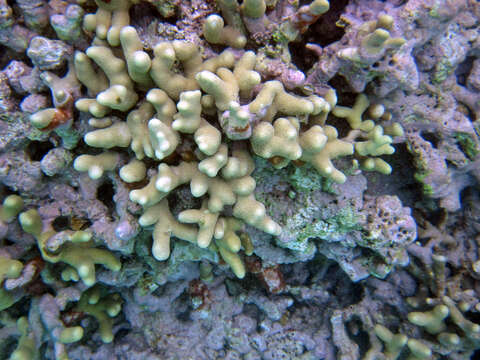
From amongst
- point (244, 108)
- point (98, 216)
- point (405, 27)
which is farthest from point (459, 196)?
point (98, 216)

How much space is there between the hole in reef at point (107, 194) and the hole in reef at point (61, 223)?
0.98ft

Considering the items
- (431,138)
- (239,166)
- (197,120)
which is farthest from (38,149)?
(431,138)

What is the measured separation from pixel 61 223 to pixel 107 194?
0.42m

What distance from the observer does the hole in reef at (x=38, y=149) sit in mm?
2000

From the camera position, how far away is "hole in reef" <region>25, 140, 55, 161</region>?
6.56ft

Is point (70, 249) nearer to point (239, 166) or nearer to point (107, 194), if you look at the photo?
point (107, 194)

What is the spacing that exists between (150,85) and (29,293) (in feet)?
6.65

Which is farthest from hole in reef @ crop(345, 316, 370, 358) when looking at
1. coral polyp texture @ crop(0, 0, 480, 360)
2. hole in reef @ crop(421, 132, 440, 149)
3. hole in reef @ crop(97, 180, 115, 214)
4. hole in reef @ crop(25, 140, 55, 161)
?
hole in reef @ crop(25, 140, 55, 161)

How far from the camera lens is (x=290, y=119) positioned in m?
1.77

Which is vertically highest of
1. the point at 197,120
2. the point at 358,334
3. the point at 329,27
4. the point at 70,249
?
the point at 329,27

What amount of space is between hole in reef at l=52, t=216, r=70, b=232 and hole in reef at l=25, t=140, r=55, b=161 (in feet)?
1.51

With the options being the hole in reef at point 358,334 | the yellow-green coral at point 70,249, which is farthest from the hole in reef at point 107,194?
the hole in reef at point 358,334

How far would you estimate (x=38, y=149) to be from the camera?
2.06 m

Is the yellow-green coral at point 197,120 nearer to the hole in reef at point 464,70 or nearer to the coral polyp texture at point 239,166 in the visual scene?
the coral polyp texture at point 239,166
